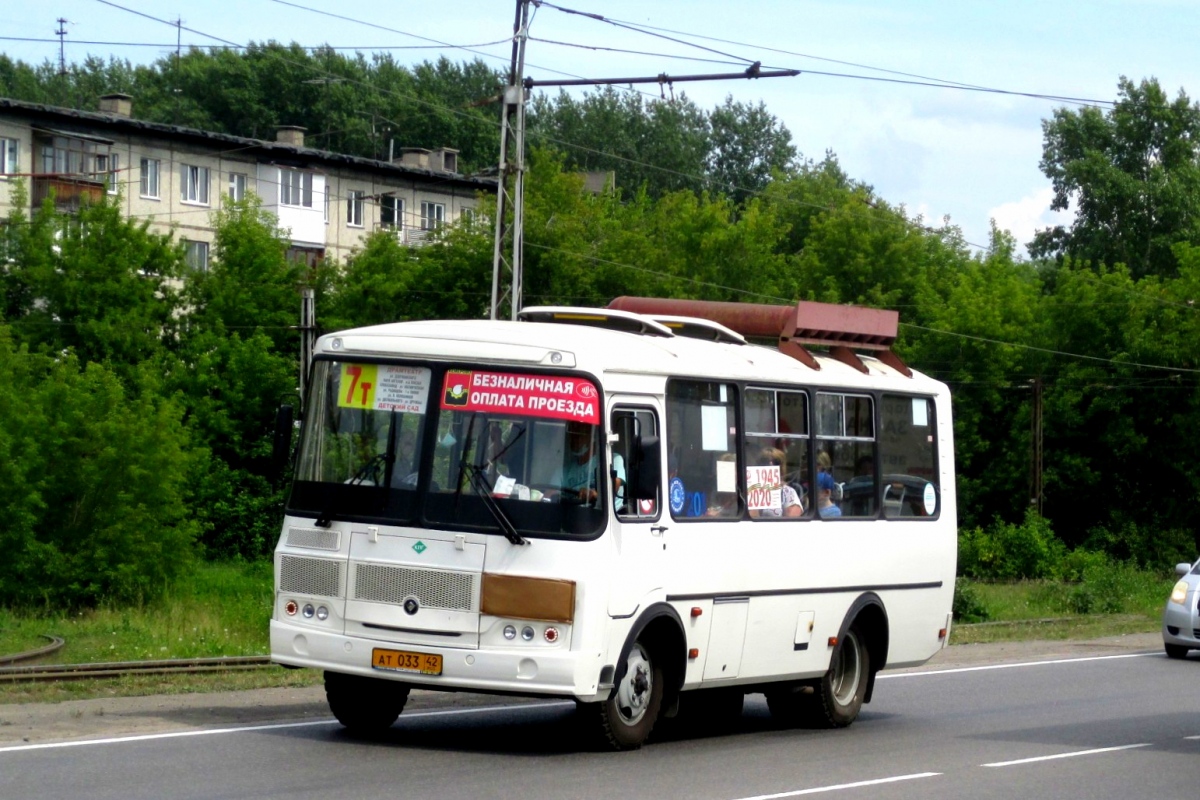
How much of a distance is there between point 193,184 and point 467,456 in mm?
59212

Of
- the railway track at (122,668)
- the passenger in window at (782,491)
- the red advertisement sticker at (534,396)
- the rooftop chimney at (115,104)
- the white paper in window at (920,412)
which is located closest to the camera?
the red advertisement sticker at (534,396)

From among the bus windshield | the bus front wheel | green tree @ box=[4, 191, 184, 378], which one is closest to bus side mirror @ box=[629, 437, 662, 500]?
the bus windshield

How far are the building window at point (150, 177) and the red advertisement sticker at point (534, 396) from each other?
57518 mm

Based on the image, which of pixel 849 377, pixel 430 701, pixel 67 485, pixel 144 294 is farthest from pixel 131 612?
pixel 144 294

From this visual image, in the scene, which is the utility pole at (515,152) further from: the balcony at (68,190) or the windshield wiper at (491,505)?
the balcony at (68,190)

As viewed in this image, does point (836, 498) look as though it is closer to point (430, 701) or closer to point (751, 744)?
point (751, 744)

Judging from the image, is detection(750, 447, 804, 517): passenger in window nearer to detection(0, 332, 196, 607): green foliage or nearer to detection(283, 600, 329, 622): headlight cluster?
detection(283, 600, 329, 622): headlight cluster

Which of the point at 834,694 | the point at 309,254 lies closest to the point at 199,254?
the point at 309,254

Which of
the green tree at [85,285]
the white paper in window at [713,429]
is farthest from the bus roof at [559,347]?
the green tree at [85,285]

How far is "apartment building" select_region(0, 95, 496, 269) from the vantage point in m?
61.7

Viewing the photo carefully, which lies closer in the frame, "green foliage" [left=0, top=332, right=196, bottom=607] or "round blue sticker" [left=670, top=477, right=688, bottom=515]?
"round blue sticker" [left=670, top=477, right=688, bottom=515]

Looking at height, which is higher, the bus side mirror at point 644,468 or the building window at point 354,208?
the building window at point 354,208

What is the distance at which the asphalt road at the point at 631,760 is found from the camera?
33.0 ft

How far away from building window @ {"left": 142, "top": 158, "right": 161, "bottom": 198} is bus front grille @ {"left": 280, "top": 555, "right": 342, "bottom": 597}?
57029 mm
